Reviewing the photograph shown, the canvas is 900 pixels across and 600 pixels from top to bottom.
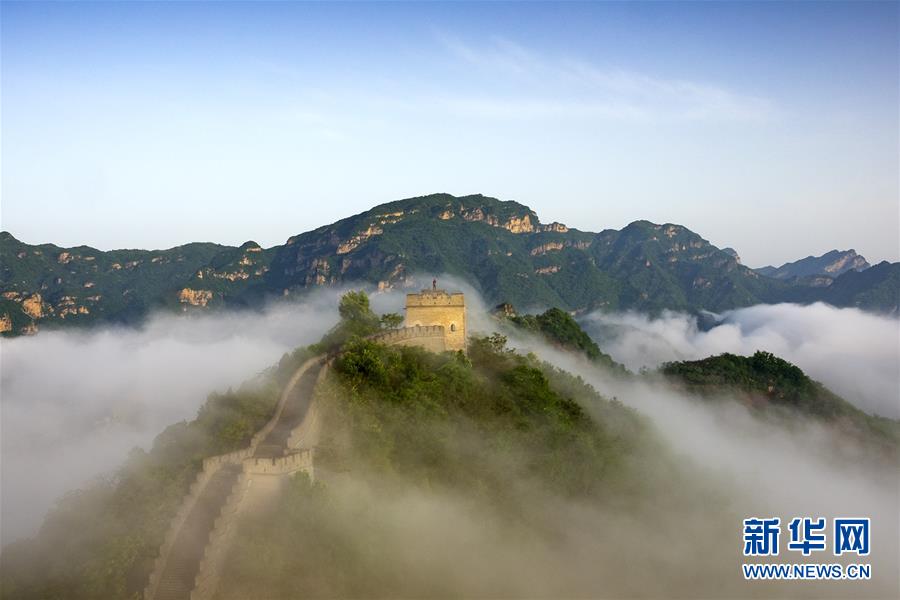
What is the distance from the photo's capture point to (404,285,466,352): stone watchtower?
175 feet

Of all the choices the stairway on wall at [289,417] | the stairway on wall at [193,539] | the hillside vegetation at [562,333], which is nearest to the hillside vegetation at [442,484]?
the stairway on wall at [289,417]

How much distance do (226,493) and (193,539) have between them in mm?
2202

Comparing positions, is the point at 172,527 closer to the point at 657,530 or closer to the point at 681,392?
the point at 657,530

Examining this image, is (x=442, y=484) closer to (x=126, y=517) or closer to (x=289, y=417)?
(x=289, y=417)

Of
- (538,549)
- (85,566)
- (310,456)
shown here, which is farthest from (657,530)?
(85,566)

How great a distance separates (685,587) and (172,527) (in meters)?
34.5

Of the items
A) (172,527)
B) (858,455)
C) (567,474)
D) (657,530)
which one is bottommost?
(858,455)

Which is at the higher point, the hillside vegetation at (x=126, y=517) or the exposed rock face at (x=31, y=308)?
the exposed rock face at (x=31, y=308)

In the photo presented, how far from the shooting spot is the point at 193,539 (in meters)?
29.5

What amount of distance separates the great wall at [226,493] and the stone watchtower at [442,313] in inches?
522

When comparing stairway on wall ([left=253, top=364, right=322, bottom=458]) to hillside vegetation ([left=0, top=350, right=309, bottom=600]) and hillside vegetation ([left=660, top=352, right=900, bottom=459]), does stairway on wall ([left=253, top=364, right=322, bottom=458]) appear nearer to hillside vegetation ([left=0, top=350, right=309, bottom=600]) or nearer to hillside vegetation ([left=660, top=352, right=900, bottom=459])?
hillside vegetation ([left=0, top=350, right=309, bottom=600])

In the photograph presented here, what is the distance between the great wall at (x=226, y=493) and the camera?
28.4 m

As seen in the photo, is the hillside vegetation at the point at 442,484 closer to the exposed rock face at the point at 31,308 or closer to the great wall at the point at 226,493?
the great wall at the point at 226,493

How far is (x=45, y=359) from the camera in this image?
556 feet
